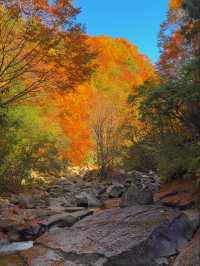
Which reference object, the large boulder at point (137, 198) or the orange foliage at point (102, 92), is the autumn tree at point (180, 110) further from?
the orange foliage at point (102, 92)

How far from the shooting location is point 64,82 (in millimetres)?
6859

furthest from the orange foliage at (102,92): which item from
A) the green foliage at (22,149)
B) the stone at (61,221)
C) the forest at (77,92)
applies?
the stone at (61,221)

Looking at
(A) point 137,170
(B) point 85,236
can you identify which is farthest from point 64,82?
(A) point 137,170

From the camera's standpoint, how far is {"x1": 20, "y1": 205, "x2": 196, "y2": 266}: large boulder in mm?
4066

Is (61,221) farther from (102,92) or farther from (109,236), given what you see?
(102,92)

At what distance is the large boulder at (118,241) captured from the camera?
13.3ft

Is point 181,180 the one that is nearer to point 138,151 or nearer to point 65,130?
point 138,151

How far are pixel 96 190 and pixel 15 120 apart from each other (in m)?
3.47

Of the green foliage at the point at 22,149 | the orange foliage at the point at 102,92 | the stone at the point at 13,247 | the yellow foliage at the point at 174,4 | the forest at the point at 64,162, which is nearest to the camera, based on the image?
the forest at the point at 64,162

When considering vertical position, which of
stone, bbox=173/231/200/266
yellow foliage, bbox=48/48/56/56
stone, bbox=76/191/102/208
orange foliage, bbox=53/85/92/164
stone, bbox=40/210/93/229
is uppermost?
orange foliage, bbox=53/85/92/164

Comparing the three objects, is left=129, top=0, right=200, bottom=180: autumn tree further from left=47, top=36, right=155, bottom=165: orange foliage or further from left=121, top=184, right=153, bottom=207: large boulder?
left=47, top=36, right=155, bottom=165: orange foliage

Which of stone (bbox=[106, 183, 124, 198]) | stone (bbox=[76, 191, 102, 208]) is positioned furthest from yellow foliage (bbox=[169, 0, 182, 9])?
stone (bbox=[76, 191, 102, 208])

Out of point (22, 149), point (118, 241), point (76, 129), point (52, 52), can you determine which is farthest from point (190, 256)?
point (76, 129)

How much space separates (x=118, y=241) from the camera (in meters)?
4.46
